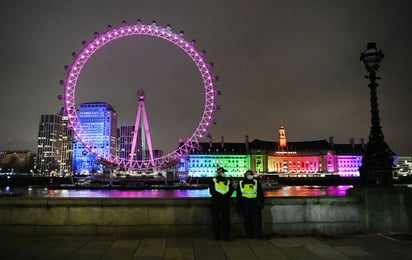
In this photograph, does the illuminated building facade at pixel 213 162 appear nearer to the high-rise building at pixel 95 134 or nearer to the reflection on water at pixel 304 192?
the high-rise building at pixel 95 134

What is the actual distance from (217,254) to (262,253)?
104 centimetres

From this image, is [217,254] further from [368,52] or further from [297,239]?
[368,52]

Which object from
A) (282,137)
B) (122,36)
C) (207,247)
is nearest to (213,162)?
(282,137)

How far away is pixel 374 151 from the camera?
11.1 m

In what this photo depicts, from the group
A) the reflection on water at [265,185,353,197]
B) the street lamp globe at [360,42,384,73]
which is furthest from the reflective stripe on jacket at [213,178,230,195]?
the reflection on water at [265,185,353,197]

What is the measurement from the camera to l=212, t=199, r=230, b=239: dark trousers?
9.72m

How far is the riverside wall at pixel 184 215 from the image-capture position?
399 inches

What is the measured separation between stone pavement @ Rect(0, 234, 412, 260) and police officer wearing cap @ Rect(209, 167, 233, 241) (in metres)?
0.35

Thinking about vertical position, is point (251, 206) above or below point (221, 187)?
below

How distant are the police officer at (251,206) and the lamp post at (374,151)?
3.53 m

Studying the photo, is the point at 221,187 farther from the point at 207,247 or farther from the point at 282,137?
the point at 282,137

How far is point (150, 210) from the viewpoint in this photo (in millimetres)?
10289

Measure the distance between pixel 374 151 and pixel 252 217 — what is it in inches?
170

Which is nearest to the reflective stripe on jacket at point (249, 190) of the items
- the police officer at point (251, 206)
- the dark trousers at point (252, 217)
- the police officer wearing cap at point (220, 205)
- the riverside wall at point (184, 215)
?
the police officer at point (251, 206)
